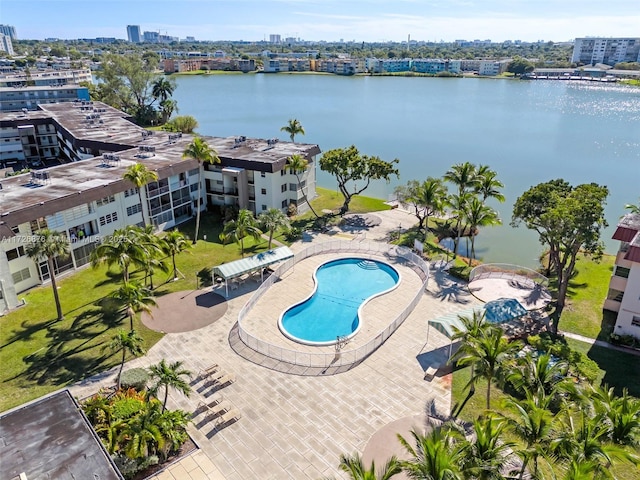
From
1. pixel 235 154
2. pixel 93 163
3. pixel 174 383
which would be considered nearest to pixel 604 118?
pixel 235 154

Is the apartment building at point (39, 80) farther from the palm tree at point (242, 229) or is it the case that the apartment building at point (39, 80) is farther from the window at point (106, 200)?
the palm tree at point (242, 229)

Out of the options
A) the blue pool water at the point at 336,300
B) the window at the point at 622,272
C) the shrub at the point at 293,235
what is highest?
the window at the point at 622,272

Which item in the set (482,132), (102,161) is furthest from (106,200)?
(482,132)

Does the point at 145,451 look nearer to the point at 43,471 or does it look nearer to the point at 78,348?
the point at 43,471

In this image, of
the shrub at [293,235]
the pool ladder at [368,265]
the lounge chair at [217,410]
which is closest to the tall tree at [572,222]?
the pool ladder at [368,265]

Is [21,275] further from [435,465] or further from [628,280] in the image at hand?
[628,280]

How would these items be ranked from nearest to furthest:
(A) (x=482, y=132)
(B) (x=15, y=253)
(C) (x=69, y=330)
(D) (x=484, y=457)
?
(D) (x=484, y=457) → (C) (x=69, y=330) → (B) (x=15, y=253) → (A) (x=482, y=132)
